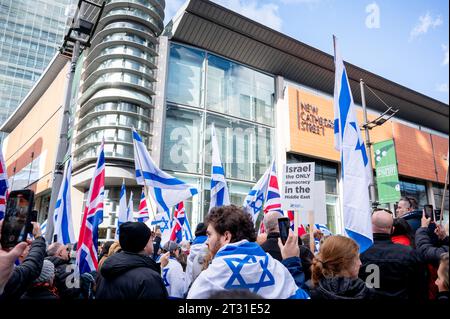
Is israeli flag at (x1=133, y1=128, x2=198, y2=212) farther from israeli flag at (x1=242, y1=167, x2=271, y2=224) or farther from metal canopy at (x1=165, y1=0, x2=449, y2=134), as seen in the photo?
metal canopy at (x1=165, y1=0, x2=449, y2=134)

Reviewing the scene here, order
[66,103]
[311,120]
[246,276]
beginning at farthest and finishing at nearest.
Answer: [311,120] → [66,103] → [246,276]

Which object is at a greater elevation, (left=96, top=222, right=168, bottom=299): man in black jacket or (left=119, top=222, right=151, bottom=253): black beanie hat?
(left=119, top=222, right=151, bottom=253): black beanie hat

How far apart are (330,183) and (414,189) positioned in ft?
27.8

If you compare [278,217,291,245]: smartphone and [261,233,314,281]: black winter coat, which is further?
[261,233,314,281]: black winter coat

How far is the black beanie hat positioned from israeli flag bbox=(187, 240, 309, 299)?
0.91 meters

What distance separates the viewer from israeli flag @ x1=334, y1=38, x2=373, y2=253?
9.95ft

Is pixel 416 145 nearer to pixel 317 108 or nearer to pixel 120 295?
pixel 317 108

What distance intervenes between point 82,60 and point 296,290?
2509cm

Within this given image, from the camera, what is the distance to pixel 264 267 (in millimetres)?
1962

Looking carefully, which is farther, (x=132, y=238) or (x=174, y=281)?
(x=174, y=281)

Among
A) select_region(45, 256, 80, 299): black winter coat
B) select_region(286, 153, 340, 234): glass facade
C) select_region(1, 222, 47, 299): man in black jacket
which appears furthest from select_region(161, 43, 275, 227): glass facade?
select_region(1, 222, 47, 299): man in black jacket

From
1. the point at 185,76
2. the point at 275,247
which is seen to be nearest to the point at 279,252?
the point at 275,247

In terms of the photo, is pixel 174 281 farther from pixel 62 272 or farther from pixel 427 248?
pixel 427 248

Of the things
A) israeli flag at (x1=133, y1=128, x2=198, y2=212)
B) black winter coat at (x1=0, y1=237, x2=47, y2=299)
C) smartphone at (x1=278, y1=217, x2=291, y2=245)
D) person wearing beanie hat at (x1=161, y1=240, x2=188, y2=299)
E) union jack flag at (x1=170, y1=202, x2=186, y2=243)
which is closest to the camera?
black winter coat at (x1=0, y1=237, x2=47, y2=299)
